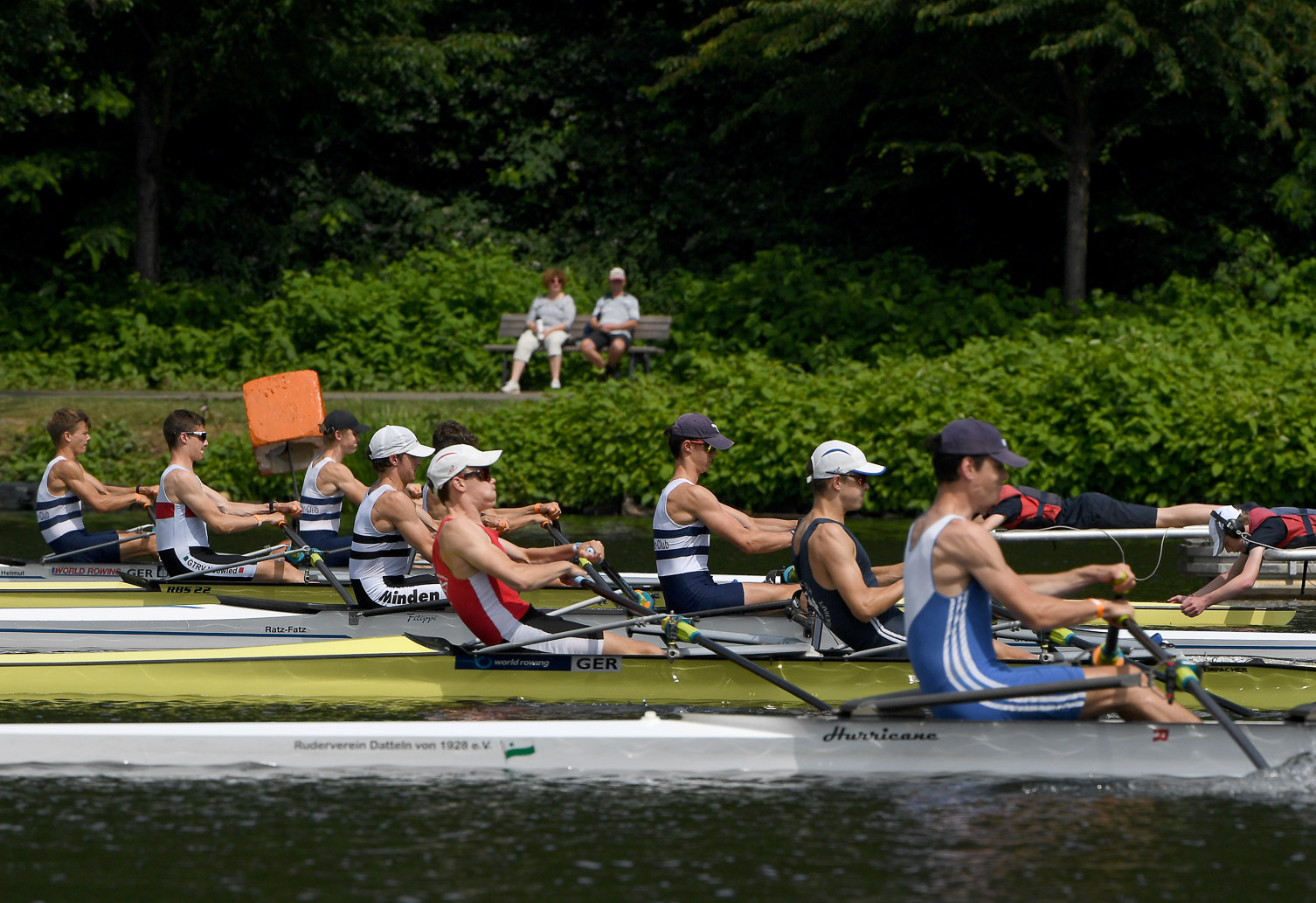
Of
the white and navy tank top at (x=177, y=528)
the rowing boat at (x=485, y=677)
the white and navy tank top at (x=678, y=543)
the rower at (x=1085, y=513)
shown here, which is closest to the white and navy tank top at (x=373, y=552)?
the rowing boat at (x=485, y=677)

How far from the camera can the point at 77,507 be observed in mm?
11289

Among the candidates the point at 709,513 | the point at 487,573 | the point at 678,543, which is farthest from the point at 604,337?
the point at 487,573

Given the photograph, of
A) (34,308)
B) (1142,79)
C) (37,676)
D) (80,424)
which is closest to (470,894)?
(37,676)

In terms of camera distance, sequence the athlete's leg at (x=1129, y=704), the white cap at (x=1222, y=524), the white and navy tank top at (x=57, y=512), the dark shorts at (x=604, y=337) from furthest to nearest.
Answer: the dark shorts at (x=604, y=337), the white and navy tank top at (x=57, y=512), the white cap at (x=1222, y=524), the athlete's leg at (x=1129, y=704)

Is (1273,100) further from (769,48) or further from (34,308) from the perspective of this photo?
(34,308)

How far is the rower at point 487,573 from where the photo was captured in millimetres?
7211

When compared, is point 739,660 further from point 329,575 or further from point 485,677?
point 329,575

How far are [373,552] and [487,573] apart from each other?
1.96 metres

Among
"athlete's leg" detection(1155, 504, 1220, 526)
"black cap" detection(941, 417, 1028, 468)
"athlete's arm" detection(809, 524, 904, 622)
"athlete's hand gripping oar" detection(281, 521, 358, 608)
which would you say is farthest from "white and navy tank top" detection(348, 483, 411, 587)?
"athlete's leg" detection(1155, 504, 1220, 526)

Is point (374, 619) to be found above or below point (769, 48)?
below

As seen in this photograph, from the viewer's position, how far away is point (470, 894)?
4859mm

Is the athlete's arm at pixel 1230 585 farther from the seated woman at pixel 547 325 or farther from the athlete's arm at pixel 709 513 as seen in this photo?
the seated woman at pixel 547 325

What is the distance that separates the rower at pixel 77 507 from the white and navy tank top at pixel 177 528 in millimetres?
703

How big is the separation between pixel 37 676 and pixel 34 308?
16.4 meters
